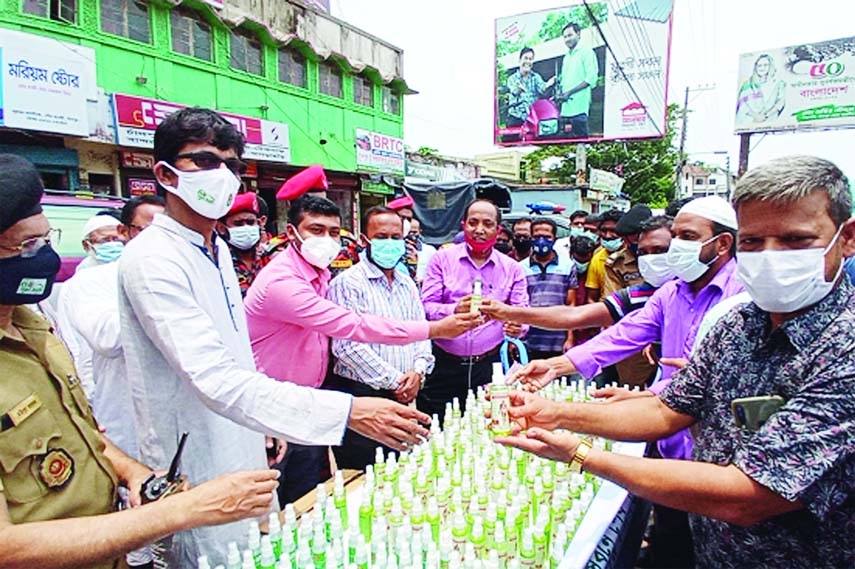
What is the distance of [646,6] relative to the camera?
2045cm

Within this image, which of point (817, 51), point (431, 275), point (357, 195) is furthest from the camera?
point (817, 51)

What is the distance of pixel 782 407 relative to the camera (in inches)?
52.2

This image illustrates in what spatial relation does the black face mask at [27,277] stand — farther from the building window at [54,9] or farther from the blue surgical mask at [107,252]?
the building window at [54,9]

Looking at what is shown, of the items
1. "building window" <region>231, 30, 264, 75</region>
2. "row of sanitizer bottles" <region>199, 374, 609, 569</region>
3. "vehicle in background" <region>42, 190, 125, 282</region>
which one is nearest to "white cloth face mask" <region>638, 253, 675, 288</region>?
"row of sanitizer bottles" <region>199, 374, 609, 569</region>

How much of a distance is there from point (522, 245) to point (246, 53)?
11.6 meters

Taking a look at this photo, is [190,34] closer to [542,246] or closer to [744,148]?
[542,246]

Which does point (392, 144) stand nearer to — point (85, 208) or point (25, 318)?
point (85, 208)

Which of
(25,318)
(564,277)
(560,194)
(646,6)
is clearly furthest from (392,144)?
(25,318)

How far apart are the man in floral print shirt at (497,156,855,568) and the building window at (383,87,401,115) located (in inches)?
757

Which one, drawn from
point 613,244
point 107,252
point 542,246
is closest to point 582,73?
point 613,244

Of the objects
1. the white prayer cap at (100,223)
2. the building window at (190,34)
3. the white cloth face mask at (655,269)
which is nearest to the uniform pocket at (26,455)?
the white prayer cap at (100,223)

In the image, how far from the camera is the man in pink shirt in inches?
110

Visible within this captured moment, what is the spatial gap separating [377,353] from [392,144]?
17139 millimetres

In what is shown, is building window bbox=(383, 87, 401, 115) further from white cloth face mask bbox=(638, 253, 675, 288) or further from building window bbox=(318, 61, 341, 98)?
white cloth face mask bbox=(638, 253, 675, 288)
